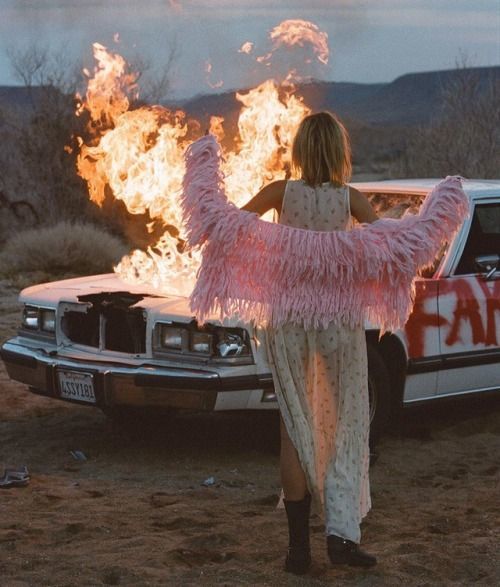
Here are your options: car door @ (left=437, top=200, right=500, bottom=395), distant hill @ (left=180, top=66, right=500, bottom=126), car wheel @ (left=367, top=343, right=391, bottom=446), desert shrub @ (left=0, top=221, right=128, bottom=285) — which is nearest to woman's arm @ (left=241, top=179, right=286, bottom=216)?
car wheel @ (left=367, top=343, right=391, bottom=446)

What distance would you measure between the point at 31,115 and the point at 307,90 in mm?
17662

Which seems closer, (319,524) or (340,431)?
(340,431)

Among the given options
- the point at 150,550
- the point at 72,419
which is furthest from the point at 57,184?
the point at 150,550

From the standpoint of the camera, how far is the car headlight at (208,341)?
697 centimetres

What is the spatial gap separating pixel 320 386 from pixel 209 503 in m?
1.49

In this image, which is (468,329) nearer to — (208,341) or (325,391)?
(208,341)

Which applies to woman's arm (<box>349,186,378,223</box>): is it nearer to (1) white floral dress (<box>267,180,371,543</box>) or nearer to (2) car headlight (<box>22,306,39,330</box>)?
(1) white floral dress (<box>267,180,371,543</box>)

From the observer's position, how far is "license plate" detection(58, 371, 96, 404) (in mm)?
7207

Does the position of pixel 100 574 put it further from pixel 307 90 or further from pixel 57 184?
pixel 57 184

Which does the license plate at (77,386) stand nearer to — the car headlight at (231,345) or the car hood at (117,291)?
the car hood at (117,291)

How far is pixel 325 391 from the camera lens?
17.1ft

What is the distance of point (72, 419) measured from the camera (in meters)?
8.74

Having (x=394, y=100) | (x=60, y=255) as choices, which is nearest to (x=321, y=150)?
(x=60, y=255)

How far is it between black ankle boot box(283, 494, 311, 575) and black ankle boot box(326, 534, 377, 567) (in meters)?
0.10
